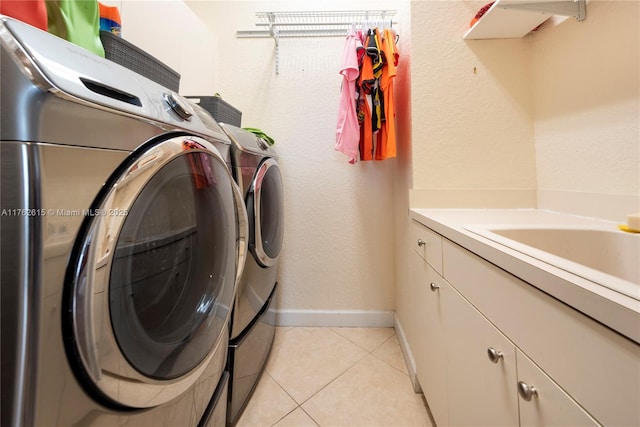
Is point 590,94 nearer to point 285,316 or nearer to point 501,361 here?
point 501,361

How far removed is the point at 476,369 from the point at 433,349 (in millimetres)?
302

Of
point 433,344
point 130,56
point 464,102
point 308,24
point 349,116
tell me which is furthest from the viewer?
point 308,24

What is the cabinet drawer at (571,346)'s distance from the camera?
27 cm

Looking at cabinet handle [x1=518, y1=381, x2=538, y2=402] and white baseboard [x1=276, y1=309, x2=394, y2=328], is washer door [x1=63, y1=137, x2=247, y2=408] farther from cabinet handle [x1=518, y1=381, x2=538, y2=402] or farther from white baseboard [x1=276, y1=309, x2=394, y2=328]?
white baseboard [x1=276, y1=309, x2=394, y2=328]

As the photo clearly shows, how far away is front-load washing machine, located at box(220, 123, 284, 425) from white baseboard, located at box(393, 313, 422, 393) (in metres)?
0.72

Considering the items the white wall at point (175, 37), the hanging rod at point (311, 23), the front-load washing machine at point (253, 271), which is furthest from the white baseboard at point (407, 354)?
the hanging rod at point (311, 23)

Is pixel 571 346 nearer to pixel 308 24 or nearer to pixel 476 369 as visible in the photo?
pixel 476 369

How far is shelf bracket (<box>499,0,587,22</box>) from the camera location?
0.89 meters

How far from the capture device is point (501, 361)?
0.49m

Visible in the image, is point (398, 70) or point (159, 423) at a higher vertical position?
point (398, 70)

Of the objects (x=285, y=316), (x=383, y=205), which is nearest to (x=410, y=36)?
(x=383, y=205)

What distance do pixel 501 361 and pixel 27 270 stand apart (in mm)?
790

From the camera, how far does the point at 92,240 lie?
13.8 inches

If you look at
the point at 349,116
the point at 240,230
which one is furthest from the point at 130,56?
the point at 349,116
